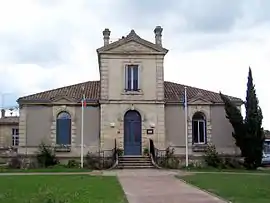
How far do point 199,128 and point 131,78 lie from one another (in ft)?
20.0

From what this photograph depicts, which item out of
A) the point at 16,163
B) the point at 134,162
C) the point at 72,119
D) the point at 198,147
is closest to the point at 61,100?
the point at 72,119

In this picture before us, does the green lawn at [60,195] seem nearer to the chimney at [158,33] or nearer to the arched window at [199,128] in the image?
the arched window at [199,128]

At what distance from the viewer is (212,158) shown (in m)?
34.6

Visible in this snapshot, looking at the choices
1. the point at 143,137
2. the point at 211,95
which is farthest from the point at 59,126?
the point at 211,95

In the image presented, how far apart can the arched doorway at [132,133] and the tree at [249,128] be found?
6236 millimetres

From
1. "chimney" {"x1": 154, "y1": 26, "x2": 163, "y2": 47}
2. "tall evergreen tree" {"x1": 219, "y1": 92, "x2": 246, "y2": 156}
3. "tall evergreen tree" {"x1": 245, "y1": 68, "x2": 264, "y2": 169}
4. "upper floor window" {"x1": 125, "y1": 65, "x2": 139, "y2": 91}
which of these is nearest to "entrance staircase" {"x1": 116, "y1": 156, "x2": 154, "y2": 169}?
"upper floor window" {"x1": 125, "y1": 65, "x2": 139, "y2": 91}

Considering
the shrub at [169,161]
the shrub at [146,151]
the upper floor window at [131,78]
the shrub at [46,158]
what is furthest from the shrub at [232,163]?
the shrub at [46,158]

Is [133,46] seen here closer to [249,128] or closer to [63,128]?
[63,128]

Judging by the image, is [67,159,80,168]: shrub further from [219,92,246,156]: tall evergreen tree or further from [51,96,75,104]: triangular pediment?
[219,92,246,156]: tall evergreen tree

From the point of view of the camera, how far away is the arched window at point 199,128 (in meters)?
36.2

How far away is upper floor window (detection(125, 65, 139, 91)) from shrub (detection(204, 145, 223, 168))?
6657 millimetres

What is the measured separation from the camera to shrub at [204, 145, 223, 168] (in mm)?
34438

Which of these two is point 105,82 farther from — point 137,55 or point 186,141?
point 186,141

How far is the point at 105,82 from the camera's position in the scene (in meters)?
35.5
